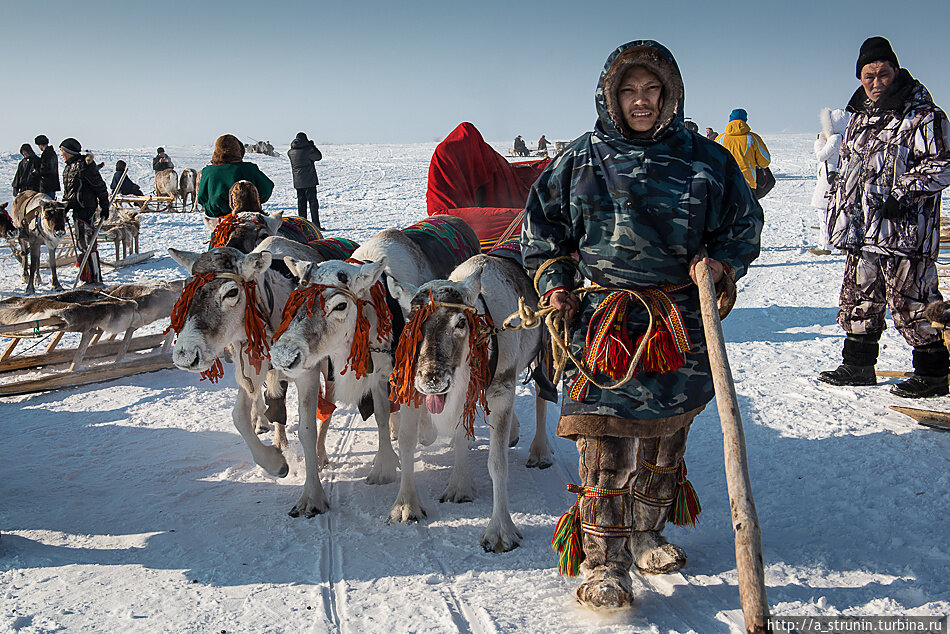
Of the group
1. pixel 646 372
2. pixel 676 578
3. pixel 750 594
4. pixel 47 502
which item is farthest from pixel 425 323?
pixel 47 502

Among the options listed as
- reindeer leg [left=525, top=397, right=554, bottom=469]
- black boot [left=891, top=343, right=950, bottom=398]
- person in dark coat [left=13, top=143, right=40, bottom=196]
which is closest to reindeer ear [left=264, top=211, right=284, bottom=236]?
Result: reindeer leg [left=525, top=397, right=554, bottom=469]

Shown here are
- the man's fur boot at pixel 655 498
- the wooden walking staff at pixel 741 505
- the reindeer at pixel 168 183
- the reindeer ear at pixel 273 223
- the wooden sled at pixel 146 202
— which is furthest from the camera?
the reindeer at pixel 168 183

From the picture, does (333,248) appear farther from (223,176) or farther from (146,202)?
(146,202)

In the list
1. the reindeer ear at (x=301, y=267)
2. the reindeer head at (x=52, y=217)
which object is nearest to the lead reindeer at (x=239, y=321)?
the reindeer ear at (x=301, y=267)

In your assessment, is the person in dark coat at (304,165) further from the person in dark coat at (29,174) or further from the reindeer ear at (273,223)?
the reindeer ear at (273,223)

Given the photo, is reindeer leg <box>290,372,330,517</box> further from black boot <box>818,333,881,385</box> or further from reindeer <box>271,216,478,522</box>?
black boot <box>818,333,881,385</box>

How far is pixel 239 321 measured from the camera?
4043 millimetres

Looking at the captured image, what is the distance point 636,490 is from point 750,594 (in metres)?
1.19

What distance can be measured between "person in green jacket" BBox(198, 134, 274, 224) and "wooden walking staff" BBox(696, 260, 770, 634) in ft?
16.7

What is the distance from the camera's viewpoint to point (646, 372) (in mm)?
3006

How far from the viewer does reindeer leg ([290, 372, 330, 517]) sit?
4066 mm

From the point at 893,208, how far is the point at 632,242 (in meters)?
3.14

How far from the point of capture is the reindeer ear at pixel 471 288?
139 inches

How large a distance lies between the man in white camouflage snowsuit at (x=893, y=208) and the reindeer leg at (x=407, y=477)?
3.69 metres
